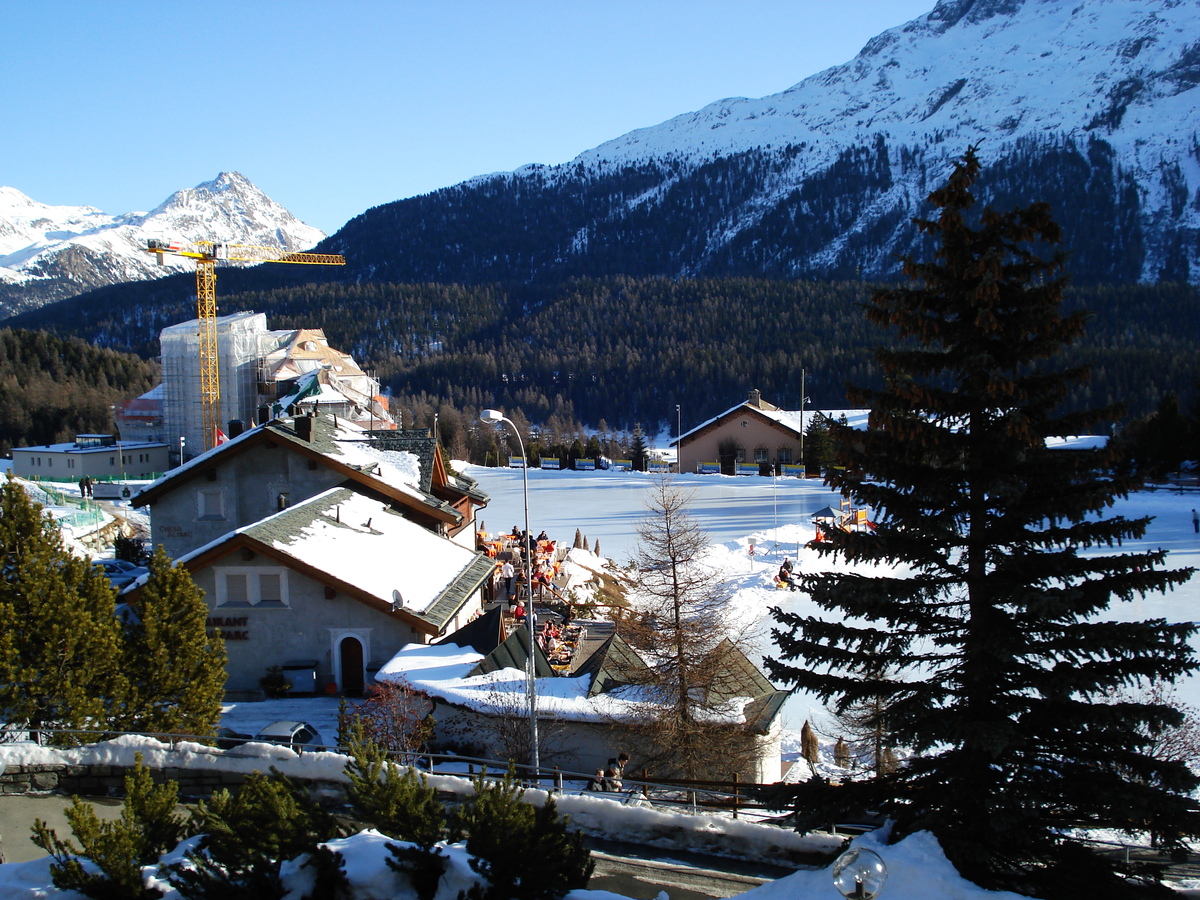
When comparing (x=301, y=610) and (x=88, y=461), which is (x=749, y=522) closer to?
(x=301, y=610)

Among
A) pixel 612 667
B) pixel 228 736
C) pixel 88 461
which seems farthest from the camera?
pixel 88 461

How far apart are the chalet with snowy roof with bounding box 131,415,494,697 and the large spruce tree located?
12851 mm

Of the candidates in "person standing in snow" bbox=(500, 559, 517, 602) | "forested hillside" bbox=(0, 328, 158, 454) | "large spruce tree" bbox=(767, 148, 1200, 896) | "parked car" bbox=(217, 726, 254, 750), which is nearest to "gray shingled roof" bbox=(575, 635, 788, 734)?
"parked car" bbox=(217, 726, 254, 750)

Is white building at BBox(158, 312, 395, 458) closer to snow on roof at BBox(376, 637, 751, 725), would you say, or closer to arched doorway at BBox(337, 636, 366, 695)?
arched doorway at BBox(337, 636, 366, 695)

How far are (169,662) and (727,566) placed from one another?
24208mm

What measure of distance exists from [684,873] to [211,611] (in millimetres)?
14215

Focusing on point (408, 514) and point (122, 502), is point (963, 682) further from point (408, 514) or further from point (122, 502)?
point (122, 502)

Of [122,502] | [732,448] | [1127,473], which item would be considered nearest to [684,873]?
[1127,473]

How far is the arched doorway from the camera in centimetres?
2016

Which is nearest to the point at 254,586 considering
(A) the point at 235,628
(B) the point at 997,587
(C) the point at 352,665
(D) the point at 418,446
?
(A) the point at 235,628

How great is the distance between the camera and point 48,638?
12750 mm

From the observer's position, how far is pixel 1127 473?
838cm

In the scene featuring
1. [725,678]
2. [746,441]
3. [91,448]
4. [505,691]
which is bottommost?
[505,691]

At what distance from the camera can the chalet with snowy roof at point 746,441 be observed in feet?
245
